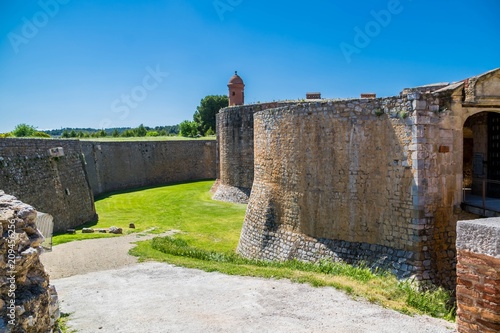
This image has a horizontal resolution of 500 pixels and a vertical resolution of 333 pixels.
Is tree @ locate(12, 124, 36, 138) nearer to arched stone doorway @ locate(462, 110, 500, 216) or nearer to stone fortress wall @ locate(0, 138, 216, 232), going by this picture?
stone fortress wall @ locate(0, 138, 216, 232)

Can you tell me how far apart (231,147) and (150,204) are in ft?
21.7

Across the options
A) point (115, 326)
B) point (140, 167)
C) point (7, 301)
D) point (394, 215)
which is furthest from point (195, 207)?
point (7, 301)

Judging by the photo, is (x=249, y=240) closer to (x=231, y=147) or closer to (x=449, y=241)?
(x=449, y=241)

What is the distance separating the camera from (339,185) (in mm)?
11703

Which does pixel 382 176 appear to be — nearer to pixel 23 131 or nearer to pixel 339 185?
pixel 339 185

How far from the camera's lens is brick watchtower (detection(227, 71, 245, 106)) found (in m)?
32.6

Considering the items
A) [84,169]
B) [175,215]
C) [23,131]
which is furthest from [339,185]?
[23,131]

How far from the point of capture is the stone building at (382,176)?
1007cm

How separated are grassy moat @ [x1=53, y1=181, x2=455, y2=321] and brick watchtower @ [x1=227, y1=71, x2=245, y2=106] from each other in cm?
770

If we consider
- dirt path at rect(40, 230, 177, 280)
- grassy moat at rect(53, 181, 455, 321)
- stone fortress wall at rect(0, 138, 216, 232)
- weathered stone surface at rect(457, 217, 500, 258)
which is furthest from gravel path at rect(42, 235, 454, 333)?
stone fortress wall at rect(0, 138, 216, 232)

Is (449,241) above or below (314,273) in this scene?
above

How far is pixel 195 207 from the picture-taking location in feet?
86.3

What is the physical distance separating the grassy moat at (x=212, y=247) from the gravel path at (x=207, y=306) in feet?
1.73

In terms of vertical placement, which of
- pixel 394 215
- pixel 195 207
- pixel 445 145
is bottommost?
pixel 195 207
